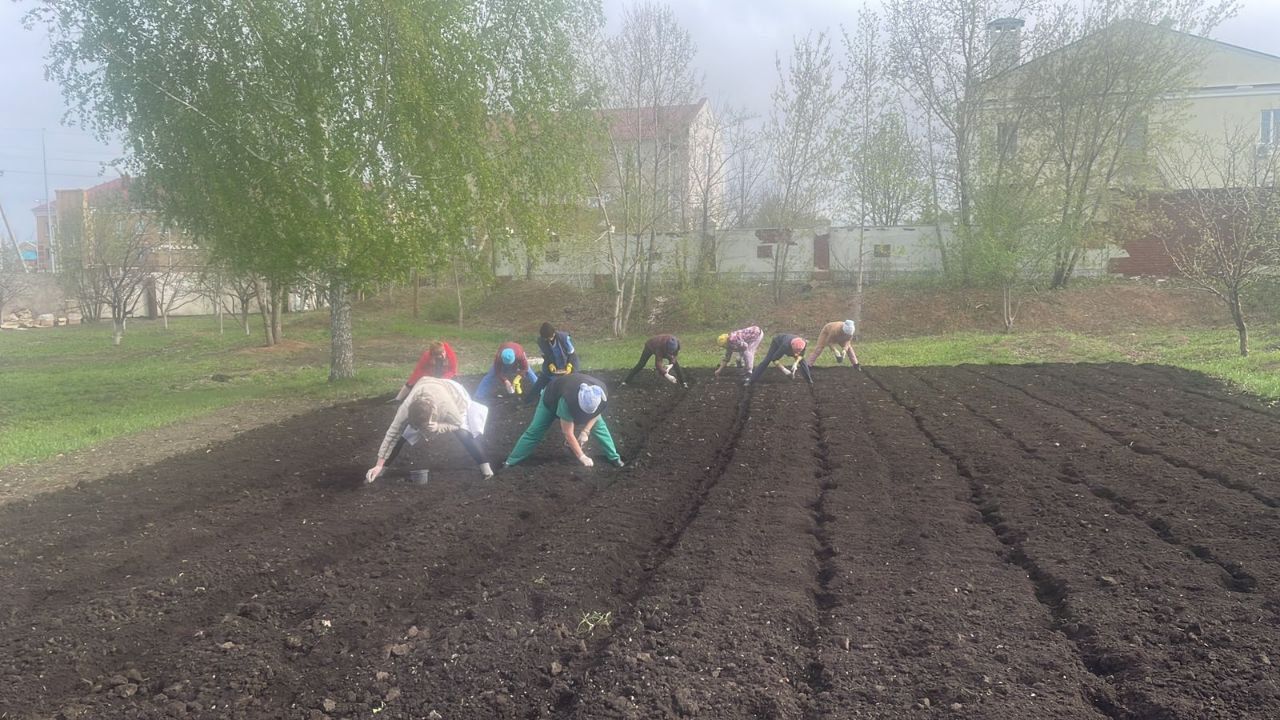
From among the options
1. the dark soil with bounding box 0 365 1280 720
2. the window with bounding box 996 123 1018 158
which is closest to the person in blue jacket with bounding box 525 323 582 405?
the dark soil with bounding box 0 365 1280 720

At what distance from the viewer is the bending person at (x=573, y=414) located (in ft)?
26.4

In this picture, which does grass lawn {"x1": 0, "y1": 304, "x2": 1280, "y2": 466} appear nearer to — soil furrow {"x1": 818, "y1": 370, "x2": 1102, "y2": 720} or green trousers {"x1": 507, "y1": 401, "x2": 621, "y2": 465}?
Answer: green trousers {"x1": 507, "y1": 401, "x2": 621, "y2": 465}

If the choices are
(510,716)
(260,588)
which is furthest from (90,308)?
(510,716)

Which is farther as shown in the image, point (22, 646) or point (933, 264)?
point (933, 264)

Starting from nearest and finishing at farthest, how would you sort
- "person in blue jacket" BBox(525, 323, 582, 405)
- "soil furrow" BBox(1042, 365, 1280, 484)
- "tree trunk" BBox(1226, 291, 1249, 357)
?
"soil furrow" BBox(1042, 365, 1280, 484)
"person in blue jacket" BBox(525, 323, 582, 405)
"tree trunk" BBox(1226, 291, 1249, 357)

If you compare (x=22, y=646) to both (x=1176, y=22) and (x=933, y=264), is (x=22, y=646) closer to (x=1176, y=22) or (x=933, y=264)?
(x=933, y=264)

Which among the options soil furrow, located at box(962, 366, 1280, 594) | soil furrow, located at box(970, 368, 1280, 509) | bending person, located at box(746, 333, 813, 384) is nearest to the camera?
soil furrow, located at box(962, 366, 1280, 594)

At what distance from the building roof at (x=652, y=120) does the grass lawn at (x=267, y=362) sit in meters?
7.22

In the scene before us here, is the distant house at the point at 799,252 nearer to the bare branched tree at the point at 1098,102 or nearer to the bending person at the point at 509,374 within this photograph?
the bare branched tree at the point at 1098,102

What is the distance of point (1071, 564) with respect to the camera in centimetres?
540

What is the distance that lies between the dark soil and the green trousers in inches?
7.7

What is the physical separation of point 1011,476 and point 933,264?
22763 mm

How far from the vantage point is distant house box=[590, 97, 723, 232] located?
2781cm

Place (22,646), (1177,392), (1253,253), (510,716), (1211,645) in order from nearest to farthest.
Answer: (510,716)
(1211,645)
(22,646)
(1177,392)
(1253,253)
